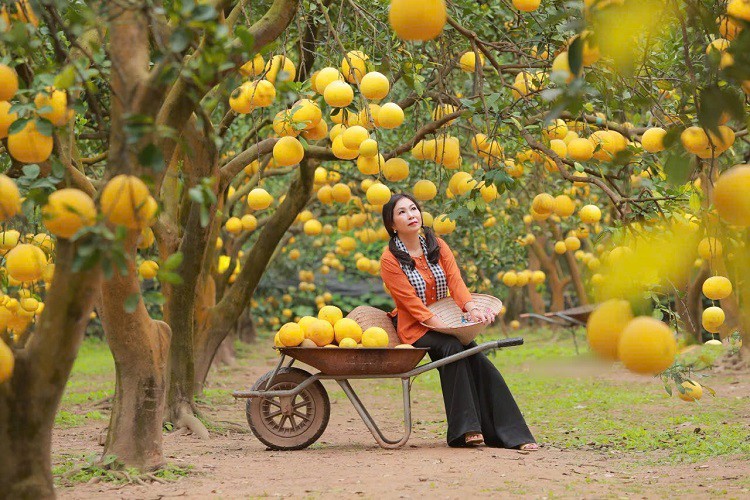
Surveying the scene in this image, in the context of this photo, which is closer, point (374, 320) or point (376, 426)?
point (376, 426)

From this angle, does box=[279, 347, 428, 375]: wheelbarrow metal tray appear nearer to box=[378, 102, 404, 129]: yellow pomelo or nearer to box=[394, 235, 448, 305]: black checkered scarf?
box=[394, 235, 448, 305]: black checkered scarf

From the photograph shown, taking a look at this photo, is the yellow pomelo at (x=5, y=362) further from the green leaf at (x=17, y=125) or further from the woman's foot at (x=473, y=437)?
the woman's foot at (x=473, y=437)

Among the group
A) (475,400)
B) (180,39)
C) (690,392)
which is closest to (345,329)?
(475,400)

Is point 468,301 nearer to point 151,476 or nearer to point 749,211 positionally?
point 151,476

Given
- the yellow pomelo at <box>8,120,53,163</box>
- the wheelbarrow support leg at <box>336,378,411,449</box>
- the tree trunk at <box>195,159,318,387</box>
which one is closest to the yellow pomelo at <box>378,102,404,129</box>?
the yellow pomelo at <box>8,120,53,163</box>

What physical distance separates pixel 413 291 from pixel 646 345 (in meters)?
3.37

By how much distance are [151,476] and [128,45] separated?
216 centimetres

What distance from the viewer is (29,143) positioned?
3.03 metres

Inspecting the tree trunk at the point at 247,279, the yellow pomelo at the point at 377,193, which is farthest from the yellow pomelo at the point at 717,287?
the tree trunk at the point at 247,279

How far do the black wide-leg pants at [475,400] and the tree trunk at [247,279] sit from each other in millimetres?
2272

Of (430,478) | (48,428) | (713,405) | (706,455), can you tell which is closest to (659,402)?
(713,405)

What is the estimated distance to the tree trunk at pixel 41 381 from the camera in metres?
3.21

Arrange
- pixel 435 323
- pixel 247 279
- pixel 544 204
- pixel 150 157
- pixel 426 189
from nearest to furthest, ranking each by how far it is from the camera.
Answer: pixel 150 157 → pixel 544 204 → pixel 426 189 → pixel 435 323 → pixel 247 279

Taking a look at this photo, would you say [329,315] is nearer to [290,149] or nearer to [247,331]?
[290,149]
